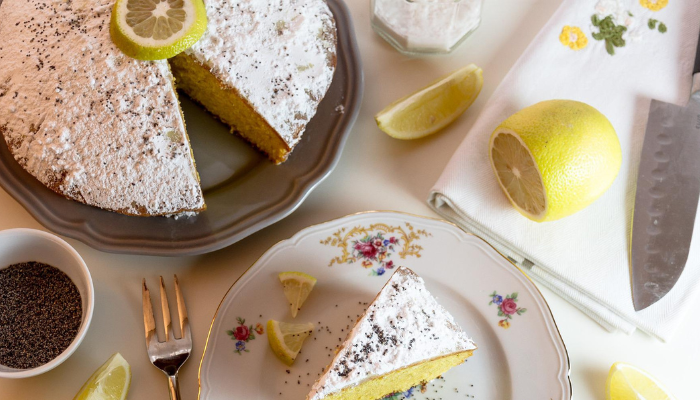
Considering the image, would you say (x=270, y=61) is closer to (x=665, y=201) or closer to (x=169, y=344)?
(x=169, y=344)

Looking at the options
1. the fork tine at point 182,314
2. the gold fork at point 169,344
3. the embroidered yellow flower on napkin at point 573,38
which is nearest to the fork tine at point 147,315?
the gold fork at point 169,344

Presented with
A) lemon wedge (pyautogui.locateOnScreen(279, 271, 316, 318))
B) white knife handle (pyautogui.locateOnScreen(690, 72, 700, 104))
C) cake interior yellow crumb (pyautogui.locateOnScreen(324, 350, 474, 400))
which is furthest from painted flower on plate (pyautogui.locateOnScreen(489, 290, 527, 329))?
white knife handle (pyautogui.locateOnScreen(690, 72, 700, 104))

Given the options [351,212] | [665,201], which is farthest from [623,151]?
[351,212]

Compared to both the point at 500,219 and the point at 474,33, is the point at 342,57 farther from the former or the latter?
the point at 500,219

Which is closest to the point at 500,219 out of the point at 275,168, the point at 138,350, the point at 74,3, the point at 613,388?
the point at 613,388

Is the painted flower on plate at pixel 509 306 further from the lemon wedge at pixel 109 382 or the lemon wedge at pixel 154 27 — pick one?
the lemon wedge at pixel 154 27

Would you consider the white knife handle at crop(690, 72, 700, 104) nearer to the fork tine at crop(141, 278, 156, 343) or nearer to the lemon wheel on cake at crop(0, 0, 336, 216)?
the lemon wheel on cake at crop(0, 0, 336, 216)
